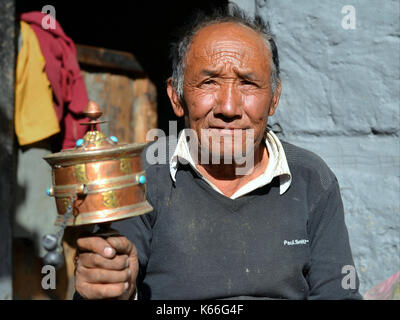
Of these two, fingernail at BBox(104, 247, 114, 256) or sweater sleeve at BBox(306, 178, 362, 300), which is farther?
sweater sleeve at BBox(306, 178, 362, 300)

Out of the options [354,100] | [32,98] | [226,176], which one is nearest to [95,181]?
[226,176]

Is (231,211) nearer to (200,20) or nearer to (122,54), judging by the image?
(200,20)

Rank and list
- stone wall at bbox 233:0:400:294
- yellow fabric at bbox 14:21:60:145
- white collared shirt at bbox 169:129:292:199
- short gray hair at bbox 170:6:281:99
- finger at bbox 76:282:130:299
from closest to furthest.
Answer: finger at bbox 76:282:130:299 < white collared shirt at bbox 169:129:292:199 < short gray hair at bbox 170:6:281:99 < stone wall at bbox 233:0:400:294 < yellow fabric at bbox 14:21:60:145

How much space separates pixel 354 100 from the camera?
2750 millimetres

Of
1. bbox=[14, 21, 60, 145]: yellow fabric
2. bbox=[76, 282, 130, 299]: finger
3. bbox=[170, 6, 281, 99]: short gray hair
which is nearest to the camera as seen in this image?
bbox=[76, 282, 130, 299]: finger

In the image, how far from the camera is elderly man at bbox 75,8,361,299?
2189 mm

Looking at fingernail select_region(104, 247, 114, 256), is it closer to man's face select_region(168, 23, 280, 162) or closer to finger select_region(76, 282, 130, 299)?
finger select_region(76, 282, 130, 299)

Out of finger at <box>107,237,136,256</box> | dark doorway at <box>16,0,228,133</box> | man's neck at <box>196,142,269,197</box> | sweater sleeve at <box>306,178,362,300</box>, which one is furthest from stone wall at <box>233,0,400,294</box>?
dark doorway at <box>16,0,228,133</box>

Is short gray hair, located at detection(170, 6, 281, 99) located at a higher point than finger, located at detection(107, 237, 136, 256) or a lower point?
higher

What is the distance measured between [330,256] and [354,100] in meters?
0.86

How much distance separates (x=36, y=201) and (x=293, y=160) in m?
2.09

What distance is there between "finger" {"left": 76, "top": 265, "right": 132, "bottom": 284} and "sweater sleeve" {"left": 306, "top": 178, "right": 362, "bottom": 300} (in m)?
0.93

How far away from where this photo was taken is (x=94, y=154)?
154 centimetres
